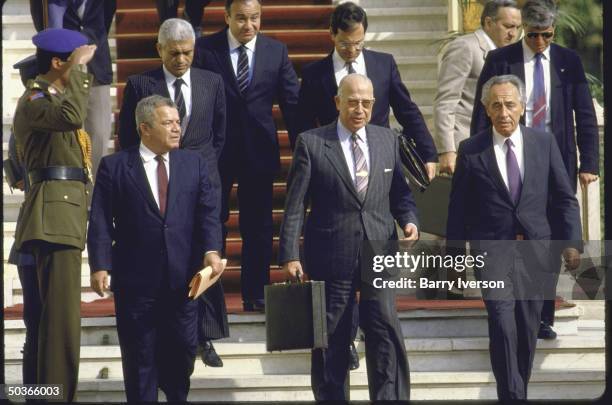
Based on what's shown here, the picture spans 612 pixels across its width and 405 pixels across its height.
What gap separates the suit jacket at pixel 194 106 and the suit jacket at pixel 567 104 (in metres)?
1.52

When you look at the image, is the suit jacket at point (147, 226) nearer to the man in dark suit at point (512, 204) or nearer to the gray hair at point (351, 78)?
the gray hair at point (351, 78)

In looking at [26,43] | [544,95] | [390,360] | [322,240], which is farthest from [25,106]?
[26,43]

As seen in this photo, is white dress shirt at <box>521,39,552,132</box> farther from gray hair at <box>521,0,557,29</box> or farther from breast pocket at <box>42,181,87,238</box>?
breast pocket at <box>42,181,87,238</box>

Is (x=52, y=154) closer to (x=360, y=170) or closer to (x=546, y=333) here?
(x=360, y=170)

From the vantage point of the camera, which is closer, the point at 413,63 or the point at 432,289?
the point at 432,289

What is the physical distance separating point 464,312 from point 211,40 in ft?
7.31

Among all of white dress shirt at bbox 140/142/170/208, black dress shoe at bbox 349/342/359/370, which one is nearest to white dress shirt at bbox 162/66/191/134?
white dress shirt at bbox 140/142/170/208

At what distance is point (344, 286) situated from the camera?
33.5 feet

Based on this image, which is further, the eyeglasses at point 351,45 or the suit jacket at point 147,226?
the eyeglasses at point 351,45

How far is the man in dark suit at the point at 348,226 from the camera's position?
10.2 m

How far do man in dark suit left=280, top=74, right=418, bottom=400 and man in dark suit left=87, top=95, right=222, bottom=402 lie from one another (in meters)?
0.51

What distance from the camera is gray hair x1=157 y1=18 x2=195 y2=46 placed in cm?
1077

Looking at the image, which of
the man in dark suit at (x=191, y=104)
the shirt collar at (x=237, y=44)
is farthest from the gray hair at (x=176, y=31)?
the shirt collar at (x=237, y=44)

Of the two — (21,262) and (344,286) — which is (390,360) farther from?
(21,262)
